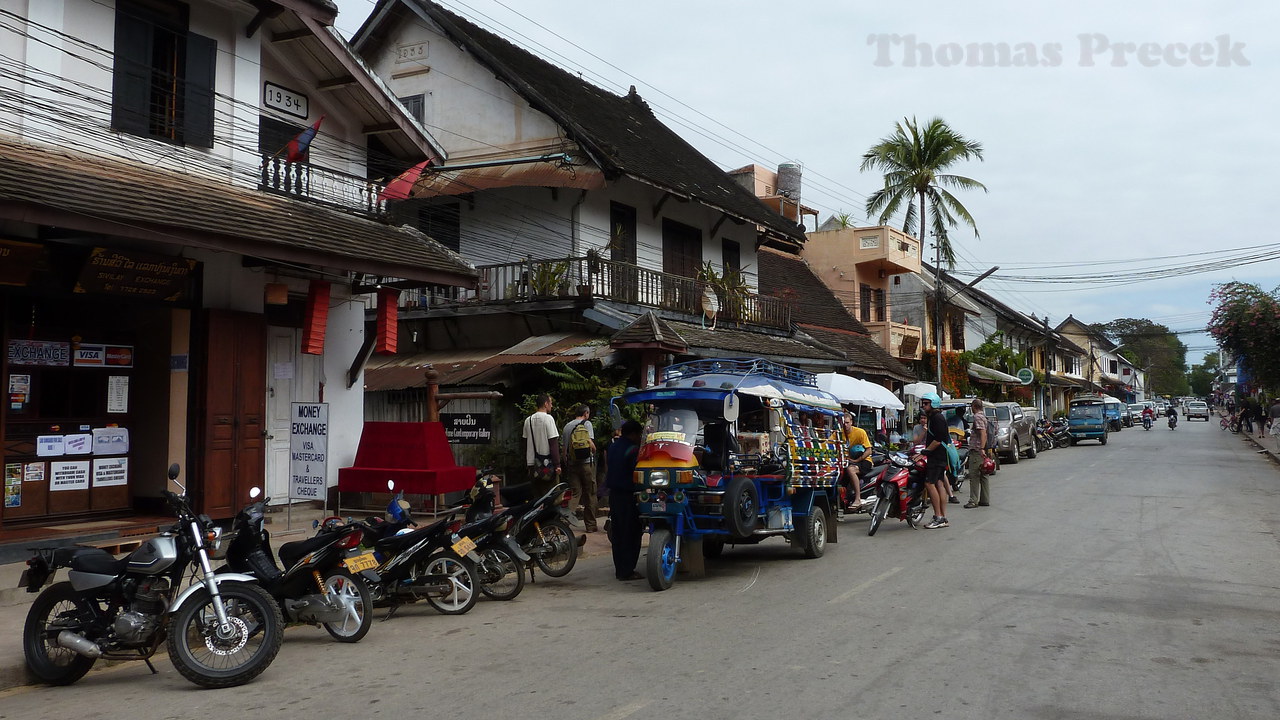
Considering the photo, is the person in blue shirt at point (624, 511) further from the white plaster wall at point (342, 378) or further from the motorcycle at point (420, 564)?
the white plaster wall at point (342, 378)

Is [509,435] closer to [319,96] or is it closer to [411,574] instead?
[319,96]

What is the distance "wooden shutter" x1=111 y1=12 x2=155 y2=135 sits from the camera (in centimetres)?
1113

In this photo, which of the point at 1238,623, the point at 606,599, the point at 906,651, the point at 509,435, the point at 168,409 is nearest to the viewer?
the point at 906,651

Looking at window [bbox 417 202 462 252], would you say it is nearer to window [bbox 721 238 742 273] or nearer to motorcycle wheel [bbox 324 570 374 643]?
window [bbox 721 238 742 273]

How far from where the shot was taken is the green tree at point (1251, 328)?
1102 inches

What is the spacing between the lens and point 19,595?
868 centimetres

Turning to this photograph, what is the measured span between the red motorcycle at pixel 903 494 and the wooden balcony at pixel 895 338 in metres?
21.9

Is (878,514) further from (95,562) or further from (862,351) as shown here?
(862,351)

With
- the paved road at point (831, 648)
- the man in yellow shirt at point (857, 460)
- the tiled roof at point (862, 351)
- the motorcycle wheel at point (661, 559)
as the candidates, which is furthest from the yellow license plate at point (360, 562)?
the tiled roof at point (862, 351)

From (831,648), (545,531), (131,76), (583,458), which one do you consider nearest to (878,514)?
(583,458)

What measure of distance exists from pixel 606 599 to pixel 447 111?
52.9 feet

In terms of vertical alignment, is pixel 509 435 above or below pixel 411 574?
above

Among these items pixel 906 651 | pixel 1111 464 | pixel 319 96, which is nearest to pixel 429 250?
pixel 319 96

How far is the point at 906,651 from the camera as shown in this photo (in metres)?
6.78
